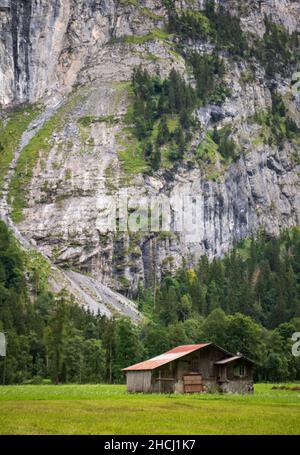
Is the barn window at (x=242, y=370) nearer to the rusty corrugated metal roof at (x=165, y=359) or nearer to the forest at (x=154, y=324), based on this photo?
the rusty corrugated metal roof at (x=165, y=359)

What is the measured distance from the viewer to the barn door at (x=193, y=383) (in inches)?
3046

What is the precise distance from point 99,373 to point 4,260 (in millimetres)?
63566

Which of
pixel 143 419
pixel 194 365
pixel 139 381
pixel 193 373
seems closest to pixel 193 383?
pixel 193 373

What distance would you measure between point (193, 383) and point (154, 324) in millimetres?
71174

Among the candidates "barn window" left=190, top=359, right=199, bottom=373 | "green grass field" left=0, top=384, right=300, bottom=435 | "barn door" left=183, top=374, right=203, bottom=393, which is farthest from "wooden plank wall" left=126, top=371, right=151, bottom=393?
"green grass field" left=0, top=384, right=300, bottom=435

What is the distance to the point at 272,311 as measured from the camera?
166 meters

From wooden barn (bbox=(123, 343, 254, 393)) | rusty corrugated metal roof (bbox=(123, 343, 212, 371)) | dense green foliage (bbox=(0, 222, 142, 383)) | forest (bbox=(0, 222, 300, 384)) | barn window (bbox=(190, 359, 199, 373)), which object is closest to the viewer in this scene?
rusty corrugated metal roof (bbox=(123, 343, 212, 371))

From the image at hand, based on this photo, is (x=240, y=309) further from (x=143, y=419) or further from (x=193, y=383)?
(x=143, y=419)

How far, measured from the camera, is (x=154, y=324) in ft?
489

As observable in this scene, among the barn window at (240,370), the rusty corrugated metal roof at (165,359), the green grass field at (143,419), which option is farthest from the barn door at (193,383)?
the green grass field at (143,419)

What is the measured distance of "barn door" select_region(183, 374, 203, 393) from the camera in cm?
7738

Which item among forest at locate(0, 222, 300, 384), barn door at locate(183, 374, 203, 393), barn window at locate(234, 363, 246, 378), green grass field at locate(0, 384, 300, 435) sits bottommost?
green grass field at locate(0, 384, 300, 435)

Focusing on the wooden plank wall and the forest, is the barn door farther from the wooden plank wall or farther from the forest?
the forest
